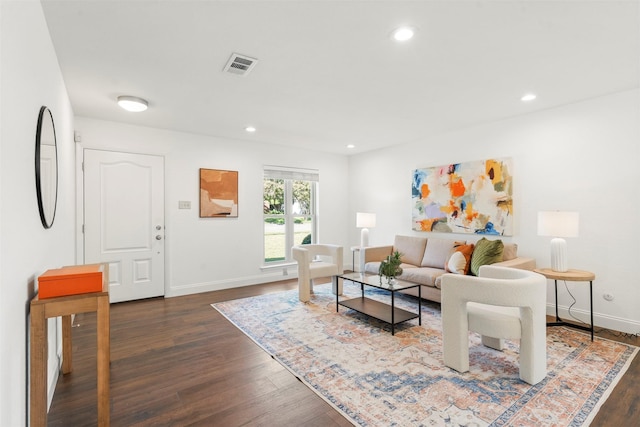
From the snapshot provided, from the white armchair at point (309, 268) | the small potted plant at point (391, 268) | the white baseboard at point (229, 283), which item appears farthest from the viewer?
the white baseboard at point (229, 283)

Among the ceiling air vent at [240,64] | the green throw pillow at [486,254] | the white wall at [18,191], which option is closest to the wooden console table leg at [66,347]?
the white wall at [18,191]

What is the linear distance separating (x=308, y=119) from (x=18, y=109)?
3.07m

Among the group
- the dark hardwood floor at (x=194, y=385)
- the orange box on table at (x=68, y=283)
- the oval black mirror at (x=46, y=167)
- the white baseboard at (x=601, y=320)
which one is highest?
the oval black mirror at (x=46, y=167)

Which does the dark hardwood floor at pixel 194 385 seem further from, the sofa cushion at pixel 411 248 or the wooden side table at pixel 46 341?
the sofa cushion at pixel 411 248

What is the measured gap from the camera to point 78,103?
3488mm

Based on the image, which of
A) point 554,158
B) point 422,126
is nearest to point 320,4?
point 422,126

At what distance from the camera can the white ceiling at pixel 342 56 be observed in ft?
6.22

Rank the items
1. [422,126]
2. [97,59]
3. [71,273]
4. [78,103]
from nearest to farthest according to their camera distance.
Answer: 1. [71,273]
2. [97,59]
3. [78,103]
4. [422,126]

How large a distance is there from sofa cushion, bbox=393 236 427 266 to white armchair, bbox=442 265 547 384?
2.19m

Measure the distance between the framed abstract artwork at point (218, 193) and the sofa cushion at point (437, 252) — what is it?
3.06 meters

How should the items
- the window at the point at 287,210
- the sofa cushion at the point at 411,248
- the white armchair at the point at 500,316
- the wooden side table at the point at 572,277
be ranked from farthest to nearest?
the window at the point at 287,210 < the sofa cushion at the point at 411,248 < the wooden side table at the point at 572,277 < the white armchair at the point at 500,316

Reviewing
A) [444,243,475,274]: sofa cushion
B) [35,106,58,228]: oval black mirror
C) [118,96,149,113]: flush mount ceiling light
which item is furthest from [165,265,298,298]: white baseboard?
[444,243,475,274]: sofa cushion

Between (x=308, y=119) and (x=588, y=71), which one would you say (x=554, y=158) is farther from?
(x=308, y=119)

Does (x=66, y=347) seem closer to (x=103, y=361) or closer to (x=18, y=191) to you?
(x=103, y=361)
